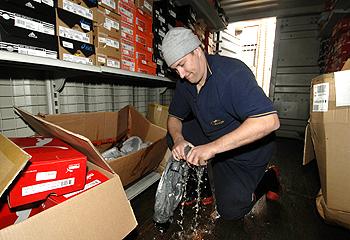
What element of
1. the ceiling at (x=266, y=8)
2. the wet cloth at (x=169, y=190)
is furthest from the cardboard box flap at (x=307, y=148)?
the ceiling at (x=266, y=8)

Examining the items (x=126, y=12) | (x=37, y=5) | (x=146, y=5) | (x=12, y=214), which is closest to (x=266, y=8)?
(x=146, y=5)

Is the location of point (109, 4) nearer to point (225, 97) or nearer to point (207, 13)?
point (225, 97)

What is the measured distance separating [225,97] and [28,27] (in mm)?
845

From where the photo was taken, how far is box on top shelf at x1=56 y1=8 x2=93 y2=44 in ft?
2.78

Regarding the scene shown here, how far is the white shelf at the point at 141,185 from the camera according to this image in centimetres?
126

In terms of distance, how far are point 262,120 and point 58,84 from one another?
115cm

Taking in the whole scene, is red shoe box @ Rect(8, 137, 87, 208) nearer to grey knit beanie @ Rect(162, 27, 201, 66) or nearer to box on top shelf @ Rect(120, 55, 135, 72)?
grey knit beanie @ Rect(162, 27, 201, 66)

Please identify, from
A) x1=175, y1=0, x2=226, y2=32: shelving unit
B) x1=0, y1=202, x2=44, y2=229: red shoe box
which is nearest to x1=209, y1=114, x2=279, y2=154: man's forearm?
x1=0, y1=202, x2=44, y2=229: red shoe box

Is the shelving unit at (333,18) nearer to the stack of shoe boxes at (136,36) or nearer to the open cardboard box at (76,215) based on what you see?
the stack of shoe boxes at (136,36)

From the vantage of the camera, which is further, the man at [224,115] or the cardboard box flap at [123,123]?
the cardboard box flap at [123,123]

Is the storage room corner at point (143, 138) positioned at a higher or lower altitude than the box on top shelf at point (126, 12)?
lower

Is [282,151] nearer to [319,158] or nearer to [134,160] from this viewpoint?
[319,158]

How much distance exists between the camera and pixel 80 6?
939mm

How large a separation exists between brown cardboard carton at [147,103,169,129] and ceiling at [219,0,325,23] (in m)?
2.08
